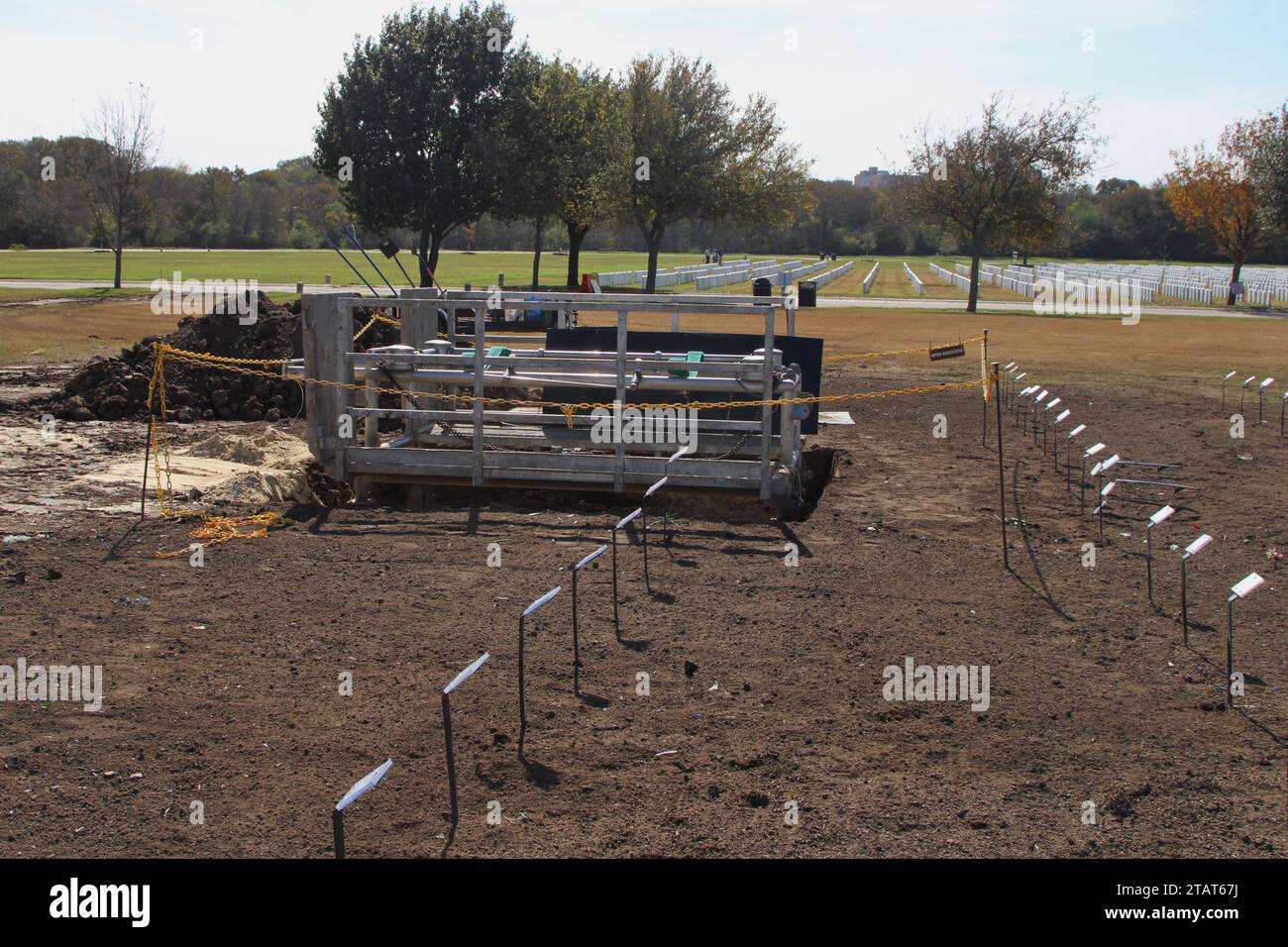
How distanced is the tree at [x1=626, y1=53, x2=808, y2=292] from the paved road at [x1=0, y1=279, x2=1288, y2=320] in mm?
5344

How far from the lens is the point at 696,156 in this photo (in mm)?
48031

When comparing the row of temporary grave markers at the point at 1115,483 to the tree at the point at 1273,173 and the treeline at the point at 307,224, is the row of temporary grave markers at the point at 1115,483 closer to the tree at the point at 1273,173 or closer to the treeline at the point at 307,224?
the tree at the point at 1273,173

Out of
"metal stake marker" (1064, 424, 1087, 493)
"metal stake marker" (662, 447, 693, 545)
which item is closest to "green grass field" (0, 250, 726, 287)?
"metal stake marker" (1064, 424, 1087, 493)

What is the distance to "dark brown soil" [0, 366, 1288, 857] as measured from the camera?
16.1 feet

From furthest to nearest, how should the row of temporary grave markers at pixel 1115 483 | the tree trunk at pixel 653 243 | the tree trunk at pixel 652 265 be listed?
1. the tree trunk at pixel 653 243
2. the tree trunk at pixel 652 265
3. the row of temporary grave markers at pixel 1115 483

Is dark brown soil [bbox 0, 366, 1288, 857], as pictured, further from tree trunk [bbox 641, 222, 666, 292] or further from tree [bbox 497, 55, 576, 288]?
tree trunk [bbox 641, 222, 666, 292]

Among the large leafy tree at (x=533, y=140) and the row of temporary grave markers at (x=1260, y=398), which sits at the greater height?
the large leafy tree at (x=533, y=140)

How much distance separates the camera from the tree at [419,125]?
135 ft

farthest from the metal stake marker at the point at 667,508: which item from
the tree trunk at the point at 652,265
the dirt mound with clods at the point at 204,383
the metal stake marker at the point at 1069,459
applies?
the tree trunk at the point at 652,265

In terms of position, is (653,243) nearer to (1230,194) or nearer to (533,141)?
(533,141)

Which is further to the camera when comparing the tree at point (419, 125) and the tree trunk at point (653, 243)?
the tree trunk at point (653, 243)

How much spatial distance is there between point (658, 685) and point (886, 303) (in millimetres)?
43775

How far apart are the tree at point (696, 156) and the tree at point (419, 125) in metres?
7.54

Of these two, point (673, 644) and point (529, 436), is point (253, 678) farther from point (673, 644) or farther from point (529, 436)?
point (529, 436)
